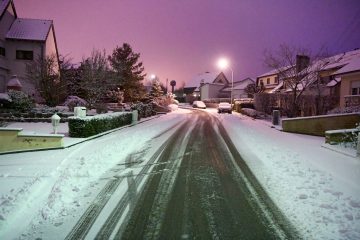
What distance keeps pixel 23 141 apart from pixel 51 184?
612 cm

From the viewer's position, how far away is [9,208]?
7020 mm

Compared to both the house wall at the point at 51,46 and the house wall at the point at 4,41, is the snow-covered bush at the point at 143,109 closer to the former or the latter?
the house wall at the point at 51,46

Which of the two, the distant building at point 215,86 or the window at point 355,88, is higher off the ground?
the distant building at point 215,86

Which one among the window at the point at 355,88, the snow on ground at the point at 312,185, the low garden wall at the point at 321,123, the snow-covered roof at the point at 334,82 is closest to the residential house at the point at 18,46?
the low garden wall at the point at 321,123

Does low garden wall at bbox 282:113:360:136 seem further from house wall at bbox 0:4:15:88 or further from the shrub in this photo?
house wall at bbox 0:4:15:88

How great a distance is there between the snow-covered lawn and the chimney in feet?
65.3

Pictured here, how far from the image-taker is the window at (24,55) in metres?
39.1

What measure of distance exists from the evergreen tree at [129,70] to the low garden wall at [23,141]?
36.2m

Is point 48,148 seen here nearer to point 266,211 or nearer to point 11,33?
point 266,211

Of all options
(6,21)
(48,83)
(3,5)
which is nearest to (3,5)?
(3,5)

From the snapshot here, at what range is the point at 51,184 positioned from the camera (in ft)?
28.8

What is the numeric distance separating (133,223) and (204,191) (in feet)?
8.18

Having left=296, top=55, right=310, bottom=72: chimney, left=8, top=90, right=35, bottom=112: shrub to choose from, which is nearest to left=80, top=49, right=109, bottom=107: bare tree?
left=8, top=90, right=35, bottom=112: shrub

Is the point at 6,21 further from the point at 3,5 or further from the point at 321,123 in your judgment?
the point at 321,123
